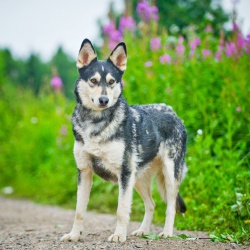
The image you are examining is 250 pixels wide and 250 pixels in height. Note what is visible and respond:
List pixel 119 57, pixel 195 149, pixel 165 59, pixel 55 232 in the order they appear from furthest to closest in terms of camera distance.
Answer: pixel 165 59, pixel 195 149, pixel 55 232, pixel 119 57

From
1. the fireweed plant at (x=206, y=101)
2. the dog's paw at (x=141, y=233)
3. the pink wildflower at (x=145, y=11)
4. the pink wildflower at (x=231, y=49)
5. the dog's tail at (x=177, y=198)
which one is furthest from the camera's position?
the pink wildflower at (x=145, y=11)

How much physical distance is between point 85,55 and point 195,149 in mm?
2689

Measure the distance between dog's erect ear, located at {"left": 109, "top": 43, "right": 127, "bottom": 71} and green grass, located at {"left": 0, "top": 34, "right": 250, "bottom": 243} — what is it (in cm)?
201

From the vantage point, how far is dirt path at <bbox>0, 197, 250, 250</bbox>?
14.6 feet

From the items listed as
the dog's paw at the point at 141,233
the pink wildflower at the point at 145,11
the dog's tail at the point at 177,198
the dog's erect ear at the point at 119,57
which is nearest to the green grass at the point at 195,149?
the dog's tail at the point at 177,198

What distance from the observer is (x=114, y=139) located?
473cm

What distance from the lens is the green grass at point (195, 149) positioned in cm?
586

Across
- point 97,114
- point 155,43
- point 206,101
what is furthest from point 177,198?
point 155,43

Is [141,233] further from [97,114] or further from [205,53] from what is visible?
[205,53]

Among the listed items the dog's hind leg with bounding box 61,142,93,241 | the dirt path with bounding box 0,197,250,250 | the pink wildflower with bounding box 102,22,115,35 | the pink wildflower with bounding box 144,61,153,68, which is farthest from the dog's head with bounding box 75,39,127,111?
the pink wildflower with bounding box 102,22,115,35

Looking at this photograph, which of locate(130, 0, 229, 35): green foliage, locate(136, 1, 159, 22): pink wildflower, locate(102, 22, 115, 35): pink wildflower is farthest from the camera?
locate(130, 0, 229, 35): green foliage

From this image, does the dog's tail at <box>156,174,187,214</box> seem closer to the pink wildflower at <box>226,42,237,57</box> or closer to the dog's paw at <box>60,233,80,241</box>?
the dog's paw at <box>60,233,80,241</box>

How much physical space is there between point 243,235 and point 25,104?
11.4 metres

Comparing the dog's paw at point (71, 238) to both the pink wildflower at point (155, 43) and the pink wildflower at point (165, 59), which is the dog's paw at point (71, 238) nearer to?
the pink wildflower at point (165, 59)
